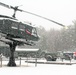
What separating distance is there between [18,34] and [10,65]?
12.5ft

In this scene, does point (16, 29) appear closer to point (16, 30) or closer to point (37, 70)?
point (16, 30)

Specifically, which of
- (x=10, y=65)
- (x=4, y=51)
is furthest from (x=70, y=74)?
(x=4, y=51)

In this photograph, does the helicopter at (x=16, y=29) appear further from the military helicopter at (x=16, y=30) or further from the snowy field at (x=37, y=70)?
the snowy field at (x=37, y=70)

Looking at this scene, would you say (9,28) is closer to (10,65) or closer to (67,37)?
(10,65)

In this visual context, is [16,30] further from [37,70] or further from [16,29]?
[37,70]

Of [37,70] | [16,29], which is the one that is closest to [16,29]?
[16,29]

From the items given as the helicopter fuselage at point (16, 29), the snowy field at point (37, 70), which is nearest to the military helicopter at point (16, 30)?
the helicopter fuselage at point (16, 29)

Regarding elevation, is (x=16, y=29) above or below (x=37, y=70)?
above

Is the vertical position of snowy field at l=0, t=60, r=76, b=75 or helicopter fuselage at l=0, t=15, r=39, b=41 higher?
helicopter fuselage at l=0, t=15, r=39, b=41

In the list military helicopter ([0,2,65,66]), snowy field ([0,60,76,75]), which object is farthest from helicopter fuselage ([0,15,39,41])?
snowy field ([0,60,76,75])

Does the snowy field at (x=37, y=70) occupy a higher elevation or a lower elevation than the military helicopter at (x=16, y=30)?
lower

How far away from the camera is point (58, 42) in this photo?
338 feet

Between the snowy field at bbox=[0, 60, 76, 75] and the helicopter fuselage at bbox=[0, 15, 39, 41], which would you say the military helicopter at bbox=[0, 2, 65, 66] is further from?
the snowy field at bbox=[0, 60, 76, 75]

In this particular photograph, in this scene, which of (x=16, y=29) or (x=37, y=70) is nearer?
(x=37, y=70)
